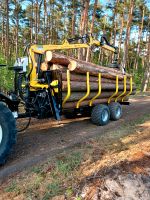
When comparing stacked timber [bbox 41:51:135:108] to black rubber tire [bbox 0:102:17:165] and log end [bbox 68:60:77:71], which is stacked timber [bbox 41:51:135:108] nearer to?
log end [bbox 68:60:77:71]

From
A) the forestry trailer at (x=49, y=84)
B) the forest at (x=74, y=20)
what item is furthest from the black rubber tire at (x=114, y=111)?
the forest at (x=74, y=20)

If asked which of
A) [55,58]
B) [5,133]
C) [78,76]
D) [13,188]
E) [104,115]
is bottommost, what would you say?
[13,188]

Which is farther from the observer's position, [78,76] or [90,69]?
[90,69]

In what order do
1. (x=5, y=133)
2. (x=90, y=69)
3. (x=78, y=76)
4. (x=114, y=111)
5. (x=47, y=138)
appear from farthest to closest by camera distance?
(x=114, y=111) < (x=90, y=69) < (x=78, y=76) < (x=47, y=138) < (x=5, y=133)

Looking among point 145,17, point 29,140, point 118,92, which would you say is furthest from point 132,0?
point 29,140

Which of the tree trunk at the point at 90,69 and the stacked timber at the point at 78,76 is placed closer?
the stacked timber at the point at 78,76

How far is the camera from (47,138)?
7.30 meters

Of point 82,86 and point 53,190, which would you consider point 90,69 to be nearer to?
point 82,86

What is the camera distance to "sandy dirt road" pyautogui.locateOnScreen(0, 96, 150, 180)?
18.3 feet

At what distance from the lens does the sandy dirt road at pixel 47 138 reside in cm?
558

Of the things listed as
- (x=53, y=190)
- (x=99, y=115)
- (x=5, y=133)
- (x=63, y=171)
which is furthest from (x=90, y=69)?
(x=53, y=190)

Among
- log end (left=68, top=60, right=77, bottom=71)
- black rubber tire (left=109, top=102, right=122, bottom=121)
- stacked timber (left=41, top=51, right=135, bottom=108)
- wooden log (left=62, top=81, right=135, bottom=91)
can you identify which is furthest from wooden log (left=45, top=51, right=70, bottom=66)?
black rubber tire (left=109, top=102, right=122, bottom=121)

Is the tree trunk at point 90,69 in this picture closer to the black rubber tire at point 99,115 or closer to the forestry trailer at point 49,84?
the forestry trailer at point 49,84

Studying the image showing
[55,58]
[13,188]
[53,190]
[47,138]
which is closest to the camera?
[53,190]
